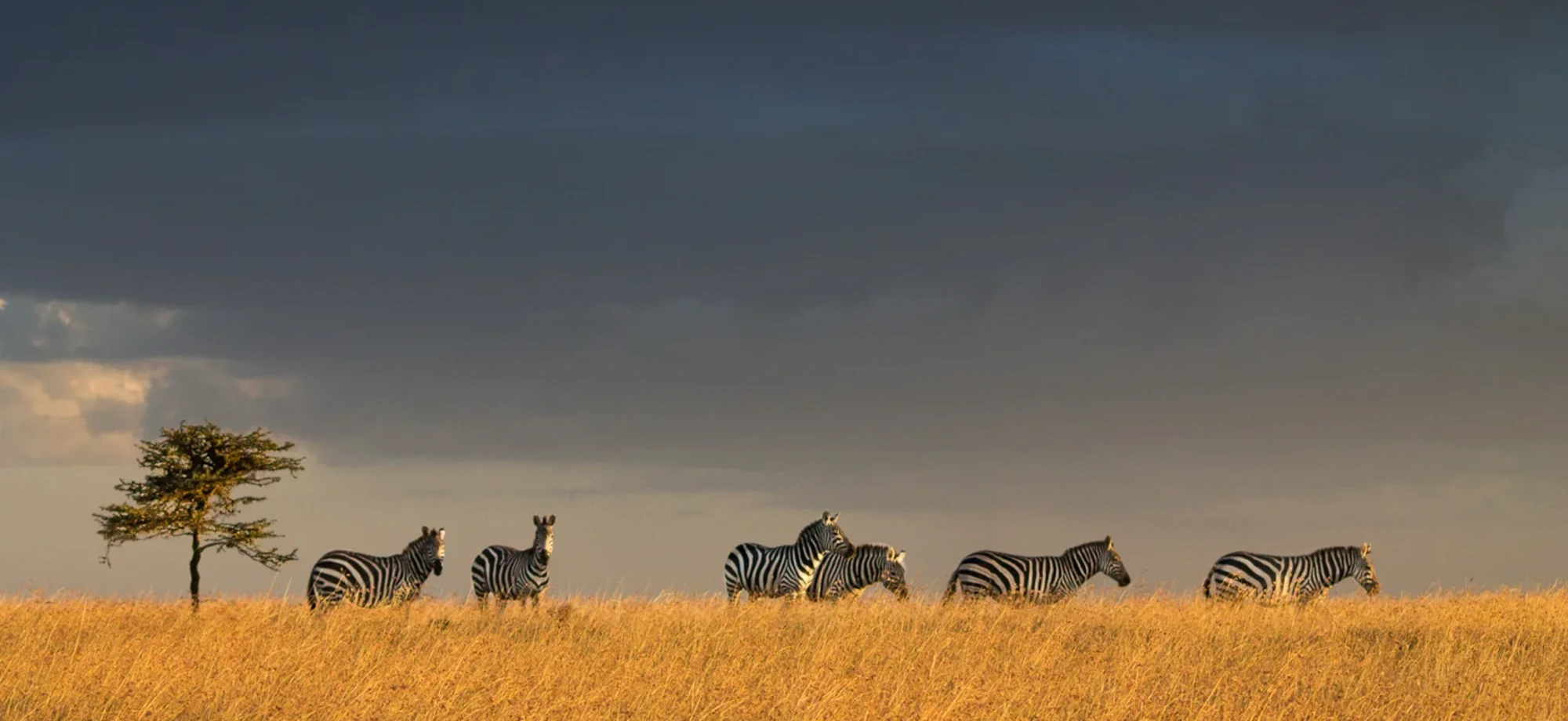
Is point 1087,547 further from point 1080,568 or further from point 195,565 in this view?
point 195,565

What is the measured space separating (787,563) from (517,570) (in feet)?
18.2

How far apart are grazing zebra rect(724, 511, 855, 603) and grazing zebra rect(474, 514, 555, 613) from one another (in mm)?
3920

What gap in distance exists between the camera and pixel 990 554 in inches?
1172

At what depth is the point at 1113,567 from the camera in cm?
3055

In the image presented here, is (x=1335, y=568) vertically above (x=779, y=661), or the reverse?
(x=1335, y=568)

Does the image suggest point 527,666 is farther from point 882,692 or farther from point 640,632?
point 882,692

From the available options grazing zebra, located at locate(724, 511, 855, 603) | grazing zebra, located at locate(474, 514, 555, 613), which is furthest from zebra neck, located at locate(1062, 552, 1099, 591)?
grazing zebra, located at locate(474, 514, 555, 613)

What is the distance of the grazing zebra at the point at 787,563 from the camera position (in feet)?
95.1

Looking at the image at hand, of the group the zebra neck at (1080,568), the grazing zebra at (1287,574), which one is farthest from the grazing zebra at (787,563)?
the grazing zebra at (1287,574)

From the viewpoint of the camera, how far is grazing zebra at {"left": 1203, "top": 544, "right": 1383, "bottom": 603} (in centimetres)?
3059

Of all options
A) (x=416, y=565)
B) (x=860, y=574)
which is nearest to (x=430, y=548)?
(x=416, y=565)

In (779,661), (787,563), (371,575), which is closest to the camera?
(779,661)

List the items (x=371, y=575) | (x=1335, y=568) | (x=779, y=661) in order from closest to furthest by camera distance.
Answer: (x=779, y=661) < (x=371, y=575) < (x=1335, y=568)

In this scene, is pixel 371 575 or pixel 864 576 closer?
pixel 371 575
